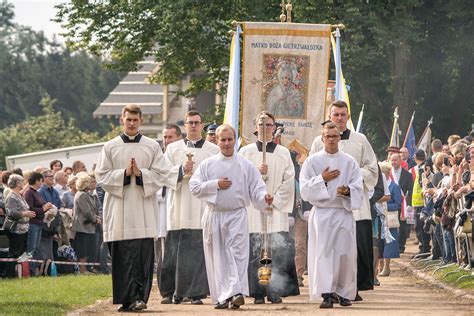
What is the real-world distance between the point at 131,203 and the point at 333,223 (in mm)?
2260

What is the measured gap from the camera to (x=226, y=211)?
59.8ft

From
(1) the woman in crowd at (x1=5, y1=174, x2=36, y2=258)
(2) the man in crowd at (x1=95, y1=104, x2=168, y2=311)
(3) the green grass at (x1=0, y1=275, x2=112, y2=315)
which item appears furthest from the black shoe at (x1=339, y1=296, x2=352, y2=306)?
(1) the woman in crowd at (x1=5, y1=174, x2=36, y2=258)

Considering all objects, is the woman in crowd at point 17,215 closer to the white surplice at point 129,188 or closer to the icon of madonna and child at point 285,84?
the icon of madonna and child at point 285,84

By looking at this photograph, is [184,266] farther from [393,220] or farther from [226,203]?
[393,220]

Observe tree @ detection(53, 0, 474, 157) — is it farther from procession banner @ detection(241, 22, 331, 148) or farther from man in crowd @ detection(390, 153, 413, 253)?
procession banner @ detection(241, 22, 331, 148)

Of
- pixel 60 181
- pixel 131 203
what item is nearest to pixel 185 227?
pixel 131 203

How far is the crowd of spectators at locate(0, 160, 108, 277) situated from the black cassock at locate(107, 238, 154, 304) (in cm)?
556

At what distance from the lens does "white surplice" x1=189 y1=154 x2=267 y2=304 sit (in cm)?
1802

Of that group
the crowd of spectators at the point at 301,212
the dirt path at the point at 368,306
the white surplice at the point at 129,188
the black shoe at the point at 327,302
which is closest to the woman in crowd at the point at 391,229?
the crowd of spectators at the point at 301,212

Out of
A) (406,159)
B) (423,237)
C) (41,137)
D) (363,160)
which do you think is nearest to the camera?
(363,160)

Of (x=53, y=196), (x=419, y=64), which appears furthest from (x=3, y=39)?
(x=53, y=196)

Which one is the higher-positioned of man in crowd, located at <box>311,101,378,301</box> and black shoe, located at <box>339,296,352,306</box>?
man in crowd, located at <box>311,101,378,301</box>

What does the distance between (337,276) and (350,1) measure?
25.2 meters

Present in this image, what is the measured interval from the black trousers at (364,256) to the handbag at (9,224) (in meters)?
5.93
